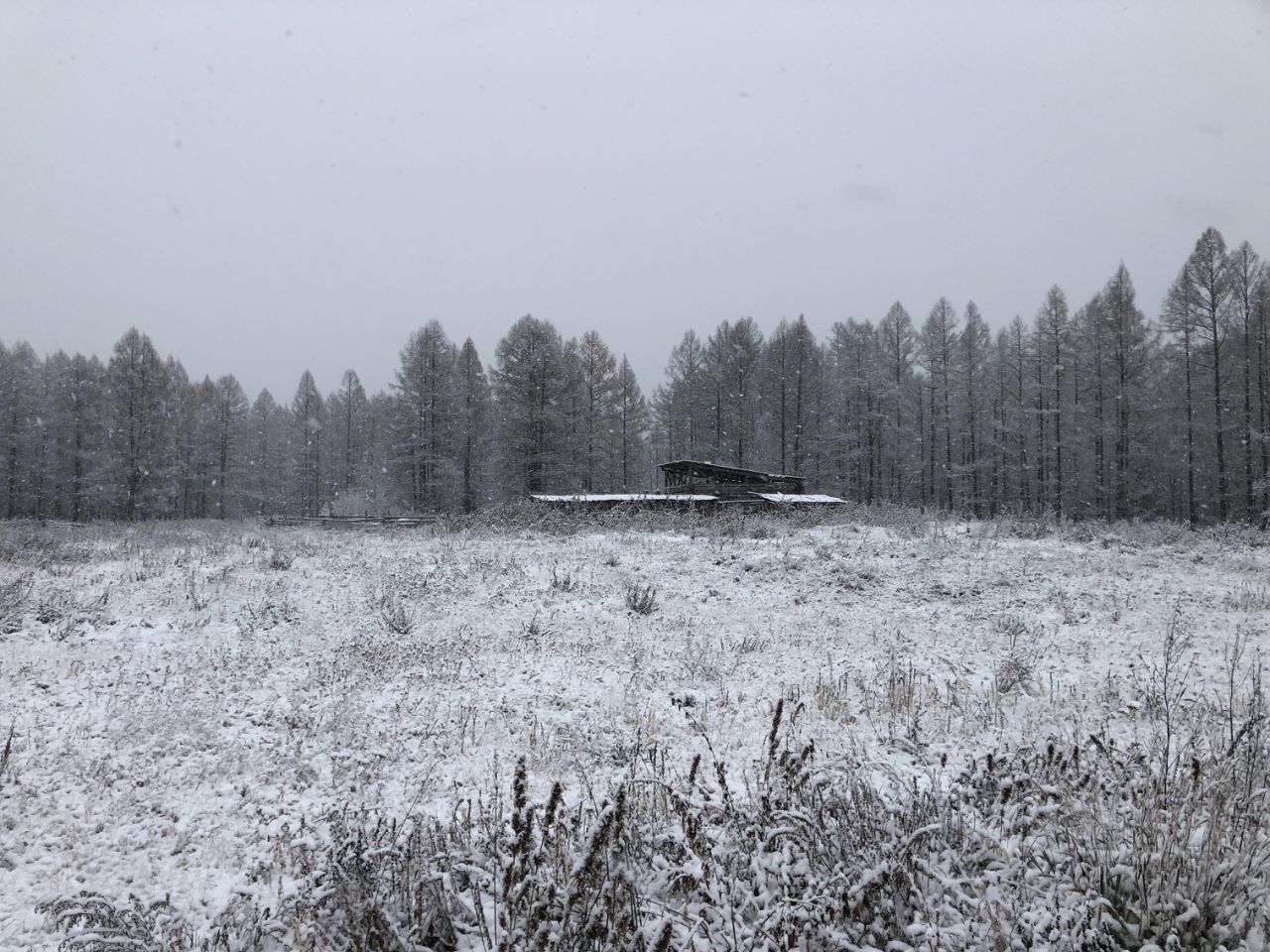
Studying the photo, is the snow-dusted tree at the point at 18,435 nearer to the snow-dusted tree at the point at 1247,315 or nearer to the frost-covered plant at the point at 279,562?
the frost-covered plant at the point at 279,562

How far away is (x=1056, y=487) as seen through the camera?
3391 cm

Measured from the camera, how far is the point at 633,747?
5074mm

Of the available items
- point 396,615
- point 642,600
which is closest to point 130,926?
point 396,615

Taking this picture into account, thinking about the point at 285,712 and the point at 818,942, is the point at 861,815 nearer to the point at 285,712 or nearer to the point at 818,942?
the point at 818,942

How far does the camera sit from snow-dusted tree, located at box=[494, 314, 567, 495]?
110 feet

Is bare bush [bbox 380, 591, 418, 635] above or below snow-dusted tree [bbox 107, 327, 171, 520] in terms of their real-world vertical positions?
below

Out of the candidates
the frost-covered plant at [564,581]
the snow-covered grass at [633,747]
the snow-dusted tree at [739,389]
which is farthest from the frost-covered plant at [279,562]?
the snow-dusted tree at [739,389]

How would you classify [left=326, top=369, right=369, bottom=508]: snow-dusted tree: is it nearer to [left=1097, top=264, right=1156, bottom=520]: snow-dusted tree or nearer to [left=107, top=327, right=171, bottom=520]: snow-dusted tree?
[left=107, top=327, right=171, bottom=520]: snow-dusted tree

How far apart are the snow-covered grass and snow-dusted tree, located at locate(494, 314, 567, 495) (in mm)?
20098

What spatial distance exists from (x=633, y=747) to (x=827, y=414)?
3516 centimetres

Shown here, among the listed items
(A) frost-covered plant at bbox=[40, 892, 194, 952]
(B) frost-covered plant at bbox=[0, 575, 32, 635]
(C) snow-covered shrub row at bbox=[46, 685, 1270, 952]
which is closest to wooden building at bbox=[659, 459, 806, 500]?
(B) frost-covered plant at bbox=[0, 575, 32, 635]

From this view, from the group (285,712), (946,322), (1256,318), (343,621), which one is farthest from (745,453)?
(285,712)

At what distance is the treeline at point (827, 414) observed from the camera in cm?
2903

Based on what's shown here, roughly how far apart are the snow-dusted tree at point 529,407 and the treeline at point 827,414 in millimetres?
115
